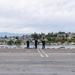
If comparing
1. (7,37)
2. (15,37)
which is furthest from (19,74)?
(7,37)

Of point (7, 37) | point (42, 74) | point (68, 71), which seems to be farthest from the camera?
point (7, 37)

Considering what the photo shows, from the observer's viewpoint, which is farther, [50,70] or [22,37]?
[22,37]

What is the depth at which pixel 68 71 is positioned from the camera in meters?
14.6

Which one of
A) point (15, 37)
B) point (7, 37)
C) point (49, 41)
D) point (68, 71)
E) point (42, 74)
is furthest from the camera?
point (7, 37)

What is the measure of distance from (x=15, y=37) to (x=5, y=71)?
35.7 m

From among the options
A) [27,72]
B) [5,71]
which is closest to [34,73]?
[27,72]

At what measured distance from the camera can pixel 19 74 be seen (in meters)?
13.6

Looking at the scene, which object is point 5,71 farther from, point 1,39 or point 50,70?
point 1,39

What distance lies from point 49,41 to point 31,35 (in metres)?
2.67

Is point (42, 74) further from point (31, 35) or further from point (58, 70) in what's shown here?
point (31, 35)

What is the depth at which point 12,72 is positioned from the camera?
562 inches

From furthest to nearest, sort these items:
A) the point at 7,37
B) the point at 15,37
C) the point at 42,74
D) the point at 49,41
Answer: the point at 7,37 < the point at 15,37 < the point at 49,41 < the point at 42,74

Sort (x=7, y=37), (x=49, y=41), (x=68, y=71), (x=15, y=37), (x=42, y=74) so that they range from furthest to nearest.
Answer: (x=7, y=37), (x=15, y=37), (x=49, y=41), (x=68, y=71), (x=42, y=74)

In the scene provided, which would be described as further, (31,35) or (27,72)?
(31,35)
